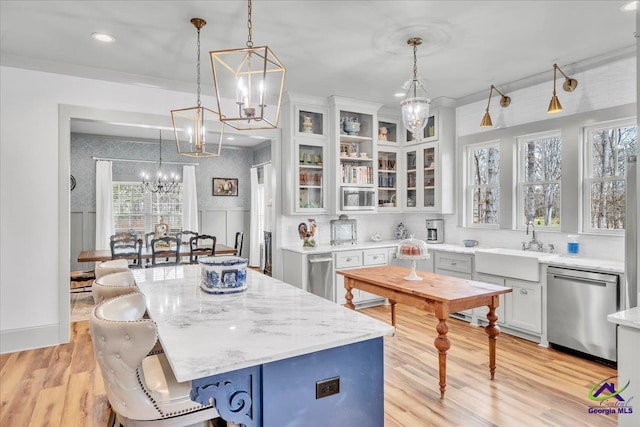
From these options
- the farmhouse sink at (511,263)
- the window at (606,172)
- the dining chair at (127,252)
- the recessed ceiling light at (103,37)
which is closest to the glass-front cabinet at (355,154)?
the farmhouse sink at (511,263)

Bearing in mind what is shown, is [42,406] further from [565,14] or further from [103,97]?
[565,14]

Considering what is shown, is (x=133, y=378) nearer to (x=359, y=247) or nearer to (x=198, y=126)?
(x=198, y=126)

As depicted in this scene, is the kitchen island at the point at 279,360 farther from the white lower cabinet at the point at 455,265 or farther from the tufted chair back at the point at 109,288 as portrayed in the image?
the white lower cabinet at the point at 455,265

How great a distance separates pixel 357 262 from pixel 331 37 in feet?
9.30

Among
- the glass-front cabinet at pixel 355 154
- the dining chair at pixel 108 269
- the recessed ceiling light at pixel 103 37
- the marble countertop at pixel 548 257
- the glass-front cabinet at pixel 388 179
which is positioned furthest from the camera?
the glass-front cabinet at pixel 388 179

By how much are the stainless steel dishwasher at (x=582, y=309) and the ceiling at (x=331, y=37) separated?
2.06m

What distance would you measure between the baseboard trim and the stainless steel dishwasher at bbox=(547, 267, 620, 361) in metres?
4.88

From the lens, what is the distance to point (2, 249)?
144 inches

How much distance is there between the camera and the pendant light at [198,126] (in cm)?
268

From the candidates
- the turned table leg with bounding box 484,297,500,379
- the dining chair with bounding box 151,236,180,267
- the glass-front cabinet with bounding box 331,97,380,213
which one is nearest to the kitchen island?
the turned table leg with bounding box 484,297,500,379

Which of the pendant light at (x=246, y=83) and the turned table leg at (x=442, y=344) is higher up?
the pendant light at (x=246, y=83)

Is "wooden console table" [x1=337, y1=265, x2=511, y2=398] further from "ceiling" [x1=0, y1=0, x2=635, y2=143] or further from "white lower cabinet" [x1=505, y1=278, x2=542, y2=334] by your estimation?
"ceiling" [x1=0, y1=0, x2=635, y2=143]

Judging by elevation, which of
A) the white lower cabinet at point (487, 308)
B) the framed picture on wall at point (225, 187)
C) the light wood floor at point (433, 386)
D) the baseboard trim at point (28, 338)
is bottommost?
the light wood floor at point (433, 386)

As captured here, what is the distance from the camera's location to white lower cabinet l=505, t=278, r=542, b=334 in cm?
373
